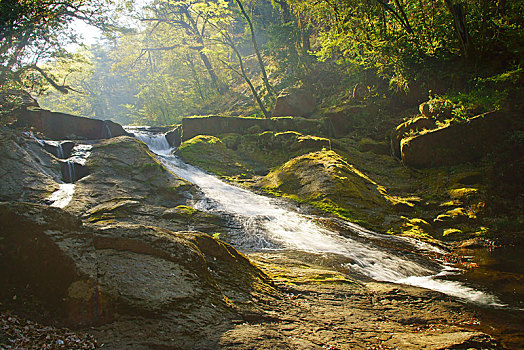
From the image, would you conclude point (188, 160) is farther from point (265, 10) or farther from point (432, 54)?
point (265, 10)

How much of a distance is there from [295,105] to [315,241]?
13.6 m

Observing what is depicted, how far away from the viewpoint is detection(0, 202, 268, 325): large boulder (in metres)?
2.51

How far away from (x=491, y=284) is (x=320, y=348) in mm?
4578

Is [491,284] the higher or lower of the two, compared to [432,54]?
lower

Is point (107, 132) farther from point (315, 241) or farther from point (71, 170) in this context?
point (315, 241)

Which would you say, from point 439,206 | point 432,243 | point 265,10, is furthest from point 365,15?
point 265,10

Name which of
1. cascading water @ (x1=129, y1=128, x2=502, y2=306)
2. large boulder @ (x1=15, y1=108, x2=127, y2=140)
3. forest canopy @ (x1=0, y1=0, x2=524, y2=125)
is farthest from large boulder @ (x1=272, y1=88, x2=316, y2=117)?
large boulder @ (x1=15, y1=108, x2=127, y2=140)

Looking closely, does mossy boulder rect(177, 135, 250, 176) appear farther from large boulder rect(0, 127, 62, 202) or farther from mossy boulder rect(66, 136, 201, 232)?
large boulder rect(0, 127, 62, 202)

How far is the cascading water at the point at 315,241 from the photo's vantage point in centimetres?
599

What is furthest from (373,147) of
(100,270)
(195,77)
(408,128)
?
(195,77)

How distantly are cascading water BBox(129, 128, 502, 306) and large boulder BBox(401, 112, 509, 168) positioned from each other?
213 inches

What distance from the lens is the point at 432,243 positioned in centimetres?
836

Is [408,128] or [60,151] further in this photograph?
[408,128]

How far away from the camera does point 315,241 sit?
25.8ft
